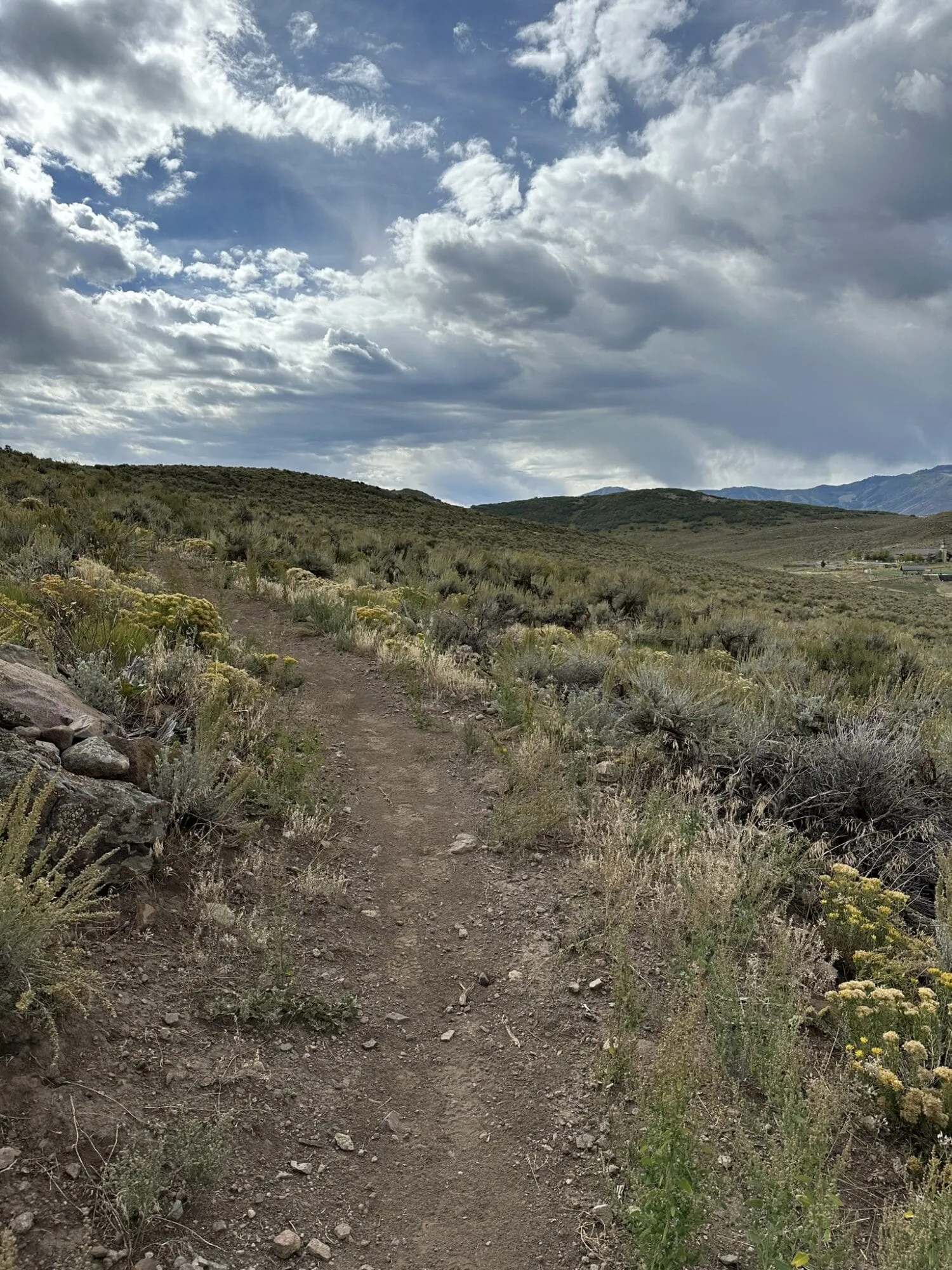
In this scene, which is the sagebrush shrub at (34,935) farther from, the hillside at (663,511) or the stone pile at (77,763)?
the hillside at (663,511)

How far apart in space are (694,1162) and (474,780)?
3461mm

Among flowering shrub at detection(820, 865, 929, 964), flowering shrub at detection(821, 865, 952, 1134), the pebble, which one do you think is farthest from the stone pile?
flowering shrub at detection(820, 865, 929, 964)

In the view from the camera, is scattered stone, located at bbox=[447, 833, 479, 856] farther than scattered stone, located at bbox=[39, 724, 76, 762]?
Yes

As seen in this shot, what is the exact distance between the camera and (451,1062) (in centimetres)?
332

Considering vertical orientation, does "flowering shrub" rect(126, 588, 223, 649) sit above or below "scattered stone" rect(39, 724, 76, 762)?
above

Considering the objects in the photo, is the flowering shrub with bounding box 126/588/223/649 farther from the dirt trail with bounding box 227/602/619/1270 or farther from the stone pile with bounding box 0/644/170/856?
the dirt trail with bounding box 227/602/619/1270

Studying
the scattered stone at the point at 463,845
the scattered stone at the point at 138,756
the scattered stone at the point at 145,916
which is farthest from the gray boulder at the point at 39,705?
the scattered stone at the point at 463,845

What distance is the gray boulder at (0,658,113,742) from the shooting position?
394cm

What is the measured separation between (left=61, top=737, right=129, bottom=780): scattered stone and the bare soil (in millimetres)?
677

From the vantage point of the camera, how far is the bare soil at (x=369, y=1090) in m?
2.40

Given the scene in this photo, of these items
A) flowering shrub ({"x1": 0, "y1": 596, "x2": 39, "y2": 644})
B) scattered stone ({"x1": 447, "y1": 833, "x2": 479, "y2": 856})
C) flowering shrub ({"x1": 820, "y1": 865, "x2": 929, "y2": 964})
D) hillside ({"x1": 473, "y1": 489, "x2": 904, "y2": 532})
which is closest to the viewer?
flowering shrub ({"x1": 820, "y1": 865, "x2": 929, "y2": 964})

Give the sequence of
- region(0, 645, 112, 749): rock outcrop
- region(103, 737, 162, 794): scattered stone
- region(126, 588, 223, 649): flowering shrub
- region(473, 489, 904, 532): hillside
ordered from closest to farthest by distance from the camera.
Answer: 1. region(0, 645, 112, 749): rock outcrop
2. region(103, 737, 162, 794): scattered stone
3. region(126, 588, 223, 649): flowering shrub
4. region(473, 489, 904, 532): hillside

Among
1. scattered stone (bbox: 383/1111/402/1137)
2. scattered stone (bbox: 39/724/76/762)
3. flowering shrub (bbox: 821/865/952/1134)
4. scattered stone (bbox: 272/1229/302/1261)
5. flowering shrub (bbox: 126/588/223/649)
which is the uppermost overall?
flowering shrub (bbox: 126/588/223/649)

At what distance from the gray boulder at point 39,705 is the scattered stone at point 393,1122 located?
8.40ft
